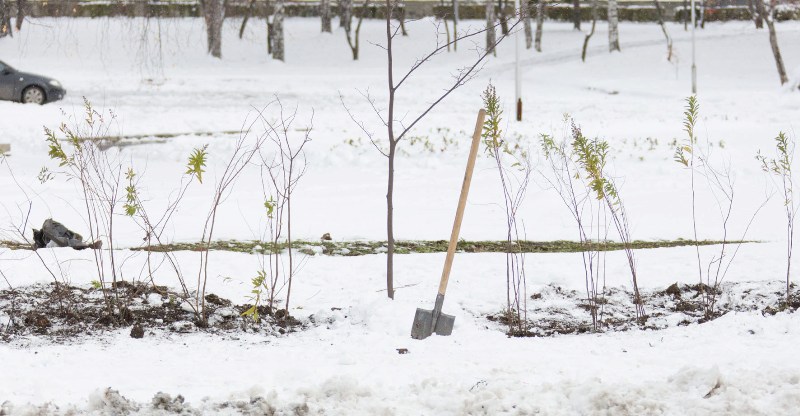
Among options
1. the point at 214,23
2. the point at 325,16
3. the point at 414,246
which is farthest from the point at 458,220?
the point at 325,16

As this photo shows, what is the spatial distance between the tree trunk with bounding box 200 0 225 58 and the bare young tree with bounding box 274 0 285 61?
5.86 feet

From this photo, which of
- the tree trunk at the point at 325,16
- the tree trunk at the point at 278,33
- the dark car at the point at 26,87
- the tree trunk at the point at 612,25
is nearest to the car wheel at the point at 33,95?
the dark car at the point at 26,87

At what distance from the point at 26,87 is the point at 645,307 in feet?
65.3

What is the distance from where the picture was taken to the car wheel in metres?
24.0

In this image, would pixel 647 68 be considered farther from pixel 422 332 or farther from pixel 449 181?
pixel 422 332

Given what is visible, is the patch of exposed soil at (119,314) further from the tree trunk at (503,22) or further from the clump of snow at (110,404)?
the tree trunk at (503,22)

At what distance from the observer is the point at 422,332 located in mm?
6668

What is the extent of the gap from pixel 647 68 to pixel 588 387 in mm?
31780

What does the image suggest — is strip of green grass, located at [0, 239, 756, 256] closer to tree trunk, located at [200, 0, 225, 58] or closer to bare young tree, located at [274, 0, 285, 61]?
tree trunk, located at [200, 0, 225, 58]

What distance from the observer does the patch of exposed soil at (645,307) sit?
6973 millimetres

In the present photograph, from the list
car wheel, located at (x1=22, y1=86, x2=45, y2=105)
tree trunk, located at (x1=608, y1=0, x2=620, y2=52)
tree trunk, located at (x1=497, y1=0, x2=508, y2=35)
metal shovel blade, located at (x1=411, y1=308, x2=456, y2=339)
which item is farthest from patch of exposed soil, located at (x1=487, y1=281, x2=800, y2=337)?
tree trunk, located at (x1=608, y1=0, x2=620, y2=52)

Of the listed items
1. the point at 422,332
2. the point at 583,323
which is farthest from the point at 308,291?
the point at 583,323

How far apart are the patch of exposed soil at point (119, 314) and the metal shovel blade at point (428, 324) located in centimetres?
79

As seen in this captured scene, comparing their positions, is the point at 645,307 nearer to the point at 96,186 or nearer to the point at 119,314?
the point at 119,314
